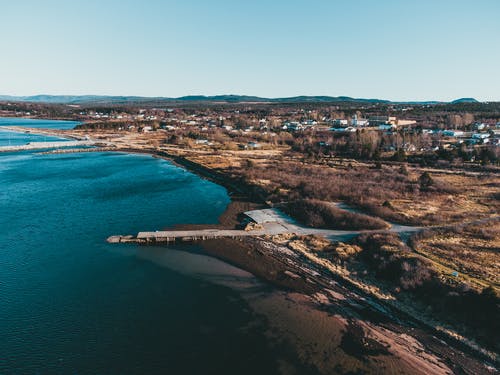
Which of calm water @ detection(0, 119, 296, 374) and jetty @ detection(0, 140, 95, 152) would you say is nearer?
calm water @ detection(0, 119, 296, 374)

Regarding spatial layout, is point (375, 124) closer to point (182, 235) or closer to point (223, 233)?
point (223, 233)

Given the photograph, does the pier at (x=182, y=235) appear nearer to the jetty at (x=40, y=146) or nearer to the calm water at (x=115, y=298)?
the calm water at (x=115, y=298)

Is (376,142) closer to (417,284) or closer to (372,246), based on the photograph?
(372,246)

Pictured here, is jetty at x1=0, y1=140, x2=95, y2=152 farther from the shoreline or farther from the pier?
the pier

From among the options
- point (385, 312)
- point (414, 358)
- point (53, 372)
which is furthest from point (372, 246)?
point (53, 372)

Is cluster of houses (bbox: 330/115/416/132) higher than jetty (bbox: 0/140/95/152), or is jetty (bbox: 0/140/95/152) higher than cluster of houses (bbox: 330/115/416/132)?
cluster of houses (bbox: 330/115/416/132)

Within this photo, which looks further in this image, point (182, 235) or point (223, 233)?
point (223, 233)

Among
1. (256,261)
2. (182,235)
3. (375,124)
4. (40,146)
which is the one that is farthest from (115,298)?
(375,124)

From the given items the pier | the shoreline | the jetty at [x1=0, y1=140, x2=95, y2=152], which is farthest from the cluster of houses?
the pier
